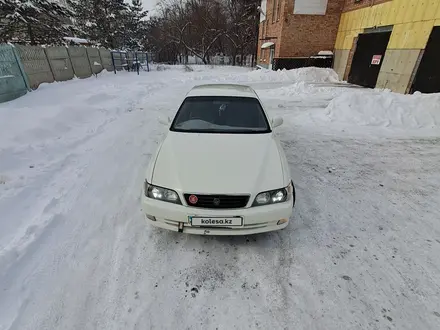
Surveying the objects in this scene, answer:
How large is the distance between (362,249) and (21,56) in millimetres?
13833

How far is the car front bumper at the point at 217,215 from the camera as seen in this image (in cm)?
239

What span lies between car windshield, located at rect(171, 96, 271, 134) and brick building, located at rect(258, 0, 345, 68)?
16.2m

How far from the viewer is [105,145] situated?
5.43 meters

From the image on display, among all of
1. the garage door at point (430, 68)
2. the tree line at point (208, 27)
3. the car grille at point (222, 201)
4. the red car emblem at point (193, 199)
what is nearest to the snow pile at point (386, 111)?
the garage door at point (430, 68)

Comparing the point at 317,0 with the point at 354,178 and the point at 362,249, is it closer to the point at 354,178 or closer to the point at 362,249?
the point at 354,178

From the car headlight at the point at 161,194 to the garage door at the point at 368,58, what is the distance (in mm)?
13973

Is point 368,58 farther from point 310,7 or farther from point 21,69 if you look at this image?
point 21,69

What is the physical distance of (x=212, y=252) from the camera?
2.64 meters

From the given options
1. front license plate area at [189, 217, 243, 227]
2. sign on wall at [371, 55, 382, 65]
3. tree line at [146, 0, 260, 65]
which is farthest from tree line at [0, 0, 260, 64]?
front license plate area at [189, 217, 243, 227]

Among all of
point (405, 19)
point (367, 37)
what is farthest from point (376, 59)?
point (405, 19)

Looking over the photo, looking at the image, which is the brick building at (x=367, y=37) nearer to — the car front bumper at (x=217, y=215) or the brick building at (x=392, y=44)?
the brick building at (x=392, y=44)

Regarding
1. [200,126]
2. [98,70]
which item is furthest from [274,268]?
[98,70]

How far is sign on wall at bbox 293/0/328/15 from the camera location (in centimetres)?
1619

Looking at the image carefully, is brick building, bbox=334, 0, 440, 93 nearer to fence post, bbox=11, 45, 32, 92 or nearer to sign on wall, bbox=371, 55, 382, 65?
sign on wall, bbox=371, 55, 382, 65
